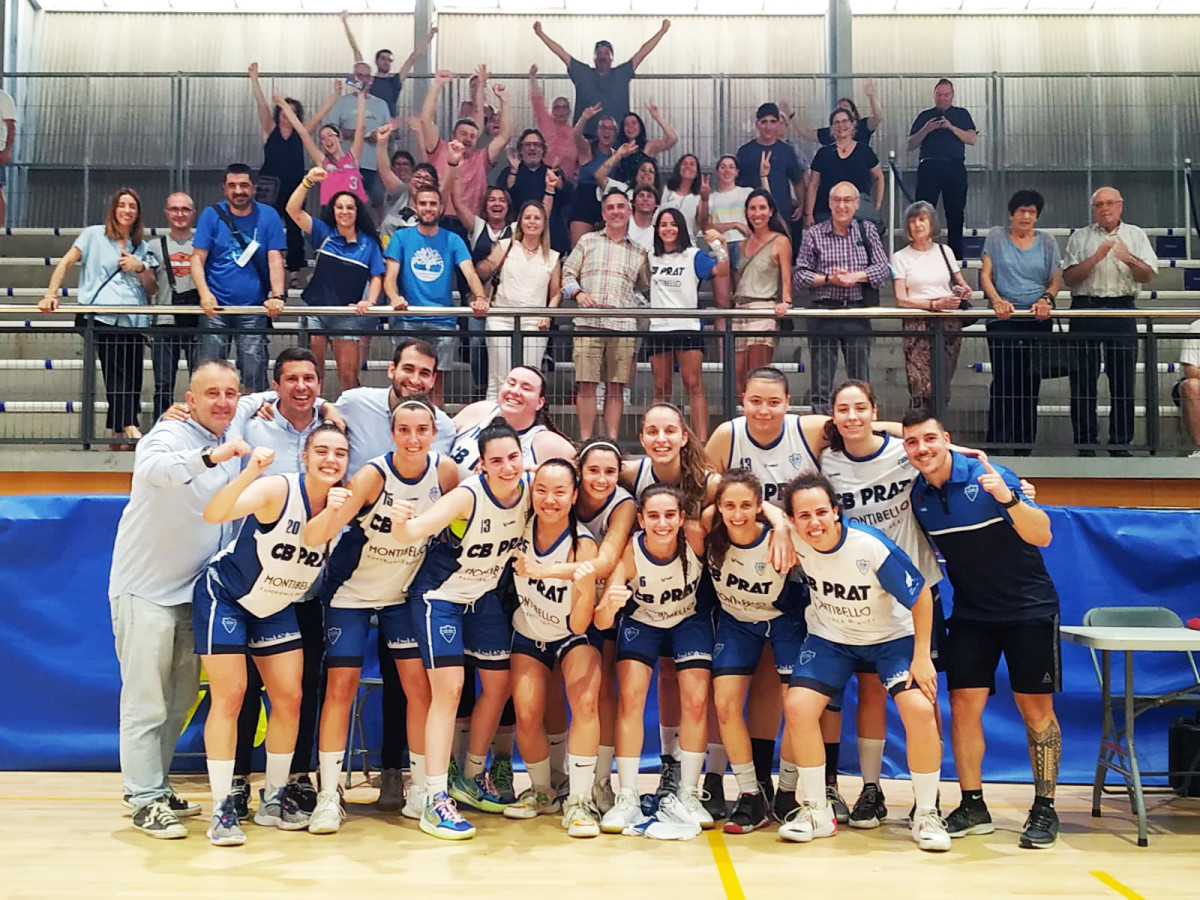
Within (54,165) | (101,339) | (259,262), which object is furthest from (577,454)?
(54,165)

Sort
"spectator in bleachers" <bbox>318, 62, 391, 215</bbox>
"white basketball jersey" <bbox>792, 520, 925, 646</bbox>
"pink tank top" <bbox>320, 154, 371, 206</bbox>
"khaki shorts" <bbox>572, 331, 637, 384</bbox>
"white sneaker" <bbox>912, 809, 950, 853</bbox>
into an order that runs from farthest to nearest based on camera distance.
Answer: "spectator in bleachers" <bbox>318, 62, 391, 215</bbox>, "pink tank top" <bbox>320, 154, 371, 206</bbox>, "khaki shorts" <bbox>572, 331, 637, 384</bbox>, "white basketball jersey" <bbox>792, 520, 925, 646</bbox>, "white sneaker" <bbox>912, 809, 950, 853</bbox>

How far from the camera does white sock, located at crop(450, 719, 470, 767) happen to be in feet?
18.7

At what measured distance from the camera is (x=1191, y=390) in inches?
312

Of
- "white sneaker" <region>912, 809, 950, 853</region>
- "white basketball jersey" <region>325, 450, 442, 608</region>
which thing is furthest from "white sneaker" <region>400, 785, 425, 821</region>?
"white sneaker" <region>912, 809, 950, 853</region>

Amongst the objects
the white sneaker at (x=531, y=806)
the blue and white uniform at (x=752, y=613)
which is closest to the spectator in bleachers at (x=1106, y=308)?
the blue and white uniform at (x=752, y=613)

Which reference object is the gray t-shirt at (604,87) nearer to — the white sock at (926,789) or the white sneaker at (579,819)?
the white sneaker at (579,819)

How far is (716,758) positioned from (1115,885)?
5.96 ft

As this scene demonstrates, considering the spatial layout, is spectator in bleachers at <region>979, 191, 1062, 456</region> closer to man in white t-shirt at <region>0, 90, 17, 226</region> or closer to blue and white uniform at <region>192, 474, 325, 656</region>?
blue and white uniform at <region>192, 474, 325, 656</region>

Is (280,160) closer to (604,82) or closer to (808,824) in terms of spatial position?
(604,82)

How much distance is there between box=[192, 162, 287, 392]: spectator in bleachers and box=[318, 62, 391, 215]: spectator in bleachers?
2.14 m

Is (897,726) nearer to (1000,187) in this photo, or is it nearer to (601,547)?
(601,547)

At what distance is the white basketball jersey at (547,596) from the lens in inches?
212

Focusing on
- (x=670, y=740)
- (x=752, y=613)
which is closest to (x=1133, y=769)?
(x=752, y=613)

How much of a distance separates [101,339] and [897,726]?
18.7 ft
